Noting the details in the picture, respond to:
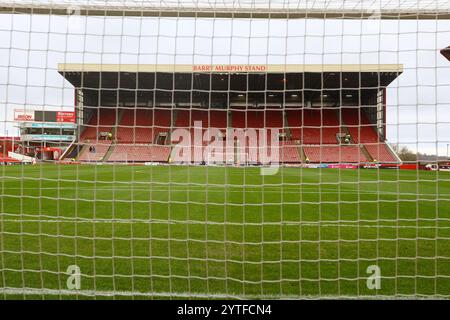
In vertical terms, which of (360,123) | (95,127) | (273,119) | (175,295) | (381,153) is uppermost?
(273,119)

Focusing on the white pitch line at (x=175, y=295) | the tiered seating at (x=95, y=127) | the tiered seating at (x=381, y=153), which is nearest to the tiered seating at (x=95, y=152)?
the tiered seating at (x=95, y=127)

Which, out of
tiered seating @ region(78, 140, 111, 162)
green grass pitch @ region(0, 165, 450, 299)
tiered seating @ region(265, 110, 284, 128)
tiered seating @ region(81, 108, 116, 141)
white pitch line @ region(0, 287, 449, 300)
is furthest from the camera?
tiered seating @ region(265, 110, 284, 128)

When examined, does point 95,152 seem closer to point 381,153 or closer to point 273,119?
point 381,153

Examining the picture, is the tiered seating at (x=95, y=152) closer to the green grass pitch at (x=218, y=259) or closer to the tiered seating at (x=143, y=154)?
the green grass pitch at (x=218, y=259)

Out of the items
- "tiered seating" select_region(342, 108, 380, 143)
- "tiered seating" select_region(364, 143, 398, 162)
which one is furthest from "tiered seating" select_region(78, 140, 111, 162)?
"tiered seating" select_region(342, 108, 380, 143)

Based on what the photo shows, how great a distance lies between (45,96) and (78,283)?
173cm

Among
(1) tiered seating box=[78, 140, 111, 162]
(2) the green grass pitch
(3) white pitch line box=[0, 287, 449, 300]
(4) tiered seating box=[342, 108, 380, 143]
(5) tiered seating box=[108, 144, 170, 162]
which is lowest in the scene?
(3) white pitch line box=[0, 287, 449, 300]

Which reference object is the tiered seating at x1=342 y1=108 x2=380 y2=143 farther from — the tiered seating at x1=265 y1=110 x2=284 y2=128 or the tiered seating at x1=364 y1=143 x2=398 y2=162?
the tiered seating at x1=265 y1=110 x2=284 y2=128

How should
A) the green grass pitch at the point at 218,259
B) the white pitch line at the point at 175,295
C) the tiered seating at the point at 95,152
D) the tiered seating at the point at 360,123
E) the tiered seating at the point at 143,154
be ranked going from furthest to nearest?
the tiered seating at the point at 143,154 → the tiered seating at the point at 360,123 → the tiered seating at the point at 95,152 → the green grass pitch at the point at 218,259 → the white pitch line at the point at 175,295

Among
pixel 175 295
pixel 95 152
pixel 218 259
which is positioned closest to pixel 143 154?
pixel 95 152

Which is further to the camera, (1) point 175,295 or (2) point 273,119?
(2) point 273,119

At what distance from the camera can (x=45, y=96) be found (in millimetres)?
3498

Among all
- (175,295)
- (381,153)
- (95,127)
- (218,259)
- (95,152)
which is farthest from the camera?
(381,153)
